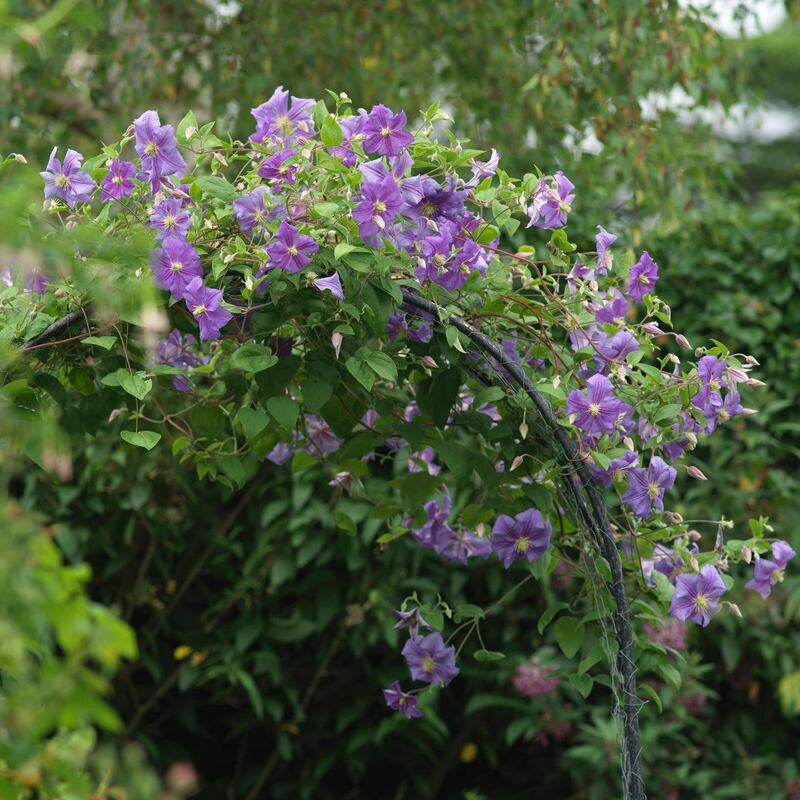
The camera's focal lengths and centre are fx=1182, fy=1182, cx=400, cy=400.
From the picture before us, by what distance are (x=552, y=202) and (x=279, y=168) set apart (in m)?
0.41

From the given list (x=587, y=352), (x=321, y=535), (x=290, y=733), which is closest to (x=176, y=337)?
(x=587, y=352)

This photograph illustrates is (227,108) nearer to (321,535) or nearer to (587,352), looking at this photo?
(321,535)

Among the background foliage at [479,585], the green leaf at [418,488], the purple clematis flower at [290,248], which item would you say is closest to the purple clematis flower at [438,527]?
the green leaf at [418,488]

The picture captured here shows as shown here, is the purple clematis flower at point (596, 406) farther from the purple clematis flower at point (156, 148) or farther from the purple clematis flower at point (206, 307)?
the purple clematis flower at point (156, 148)

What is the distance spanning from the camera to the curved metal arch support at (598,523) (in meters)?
1.69

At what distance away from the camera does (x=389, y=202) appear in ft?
5.11

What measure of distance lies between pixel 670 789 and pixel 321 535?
45.8 inches

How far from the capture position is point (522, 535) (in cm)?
177

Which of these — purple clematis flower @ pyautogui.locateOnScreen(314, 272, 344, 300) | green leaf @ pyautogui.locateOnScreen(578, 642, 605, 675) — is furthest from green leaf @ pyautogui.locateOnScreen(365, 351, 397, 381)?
green leaf @ pyautogui.locateOnScreen(578, 642, 605, 675)

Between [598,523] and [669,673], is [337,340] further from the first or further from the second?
[669,673]

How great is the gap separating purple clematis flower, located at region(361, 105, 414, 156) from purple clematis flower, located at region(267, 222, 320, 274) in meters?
0.15

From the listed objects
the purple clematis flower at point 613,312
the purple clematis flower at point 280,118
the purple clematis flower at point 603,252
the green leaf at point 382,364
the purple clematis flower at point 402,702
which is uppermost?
the purple clematis flower at point 280,118

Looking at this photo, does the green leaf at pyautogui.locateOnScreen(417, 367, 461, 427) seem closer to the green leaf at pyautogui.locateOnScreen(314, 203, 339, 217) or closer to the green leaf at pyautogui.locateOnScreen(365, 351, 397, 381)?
the green leaf at pyautogui.locateOnScreen(365, 351, 397, 381)

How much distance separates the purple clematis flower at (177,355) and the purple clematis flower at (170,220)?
0.74 ft
